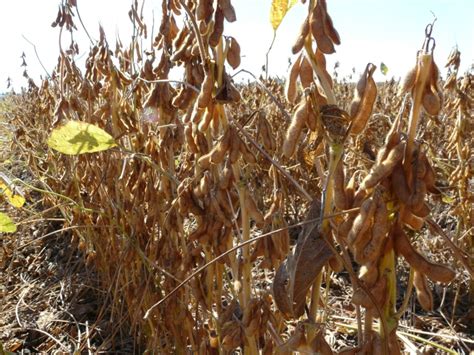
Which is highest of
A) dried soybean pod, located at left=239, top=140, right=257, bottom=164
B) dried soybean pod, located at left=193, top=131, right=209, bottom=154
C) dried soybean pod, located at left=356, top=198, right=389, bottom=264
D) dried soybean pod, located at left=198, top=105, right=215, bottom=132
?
dried soybean pod, located at left=193, top=131, right=209, bottom=154

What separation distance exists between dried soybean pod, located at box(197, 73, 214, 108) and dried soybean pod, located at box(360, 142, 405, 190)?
0.37m

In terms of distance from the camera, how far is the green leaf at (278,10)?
0.79m

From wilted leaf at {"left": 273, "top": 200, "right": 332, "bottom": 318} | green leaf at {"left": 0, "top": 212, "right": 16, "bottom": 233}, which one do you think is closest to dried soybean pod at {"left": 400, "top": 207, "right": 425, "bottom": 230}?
wilted leaf at {"left": 273, "top": 200, "right": 332, "bottom": 318}

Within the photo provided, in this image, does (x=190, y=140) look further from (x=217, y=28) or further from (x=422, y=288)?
(x=422, y=288)

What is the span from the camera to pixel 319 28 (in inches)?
24.9

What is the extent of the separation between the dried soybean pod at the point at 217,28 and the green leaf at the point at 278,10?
84mm

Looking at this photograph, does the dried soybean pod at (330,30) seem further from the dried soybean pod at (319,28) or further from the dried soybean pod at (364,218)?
the dried soybean pod at (364,218)

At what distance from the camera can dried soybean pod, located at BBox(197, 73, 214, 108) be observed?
829 mm

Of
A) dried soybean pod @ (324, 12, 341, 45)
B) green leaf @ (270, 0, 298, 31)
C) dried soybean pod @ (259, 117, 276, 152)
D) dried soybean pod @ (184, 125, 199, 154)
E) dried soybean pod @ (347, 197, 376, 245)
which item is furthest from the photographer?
dried soybean pod @ (184, 125, 199, 154)

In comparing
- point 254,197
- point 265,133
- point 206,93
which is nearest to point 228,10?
point 206,93

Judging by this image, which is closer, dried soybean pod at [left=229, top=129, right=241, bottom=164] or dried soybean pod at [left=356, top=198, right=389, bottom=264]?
dried soybean pod at [left=356, top=198, right=389, bottom=264]

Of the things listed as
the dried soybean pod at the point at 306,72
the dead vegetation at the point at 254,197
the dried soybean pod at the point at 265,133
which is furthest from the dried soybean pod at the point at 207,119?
the dried soybean pod at the point at 306,72

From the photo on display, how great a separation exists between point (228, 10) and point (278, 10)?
0.27 feet

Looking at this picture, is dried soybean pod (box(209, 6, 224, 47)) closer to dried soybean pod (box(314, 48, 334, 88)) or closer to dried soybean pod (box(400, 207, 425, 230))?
dried soybean pod (box(314, 48, 334, 88))
